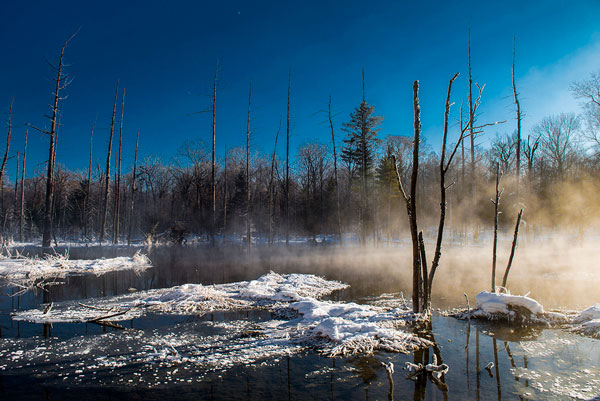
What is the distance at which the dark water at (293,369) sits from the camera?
4.00m

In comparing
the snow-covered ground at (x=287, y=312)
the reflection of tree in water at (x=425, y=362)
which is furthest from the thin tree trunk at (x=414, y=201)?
the reflection of tree in water at (x=425, y=362)

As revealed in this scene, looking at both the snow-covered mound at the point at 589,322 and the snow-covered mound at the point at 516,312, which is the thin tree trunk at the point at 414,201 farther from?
the snow-covered mound at the point at 589,322

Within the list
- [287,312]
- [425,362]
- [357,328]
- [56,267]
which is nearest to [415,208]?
[357,328]

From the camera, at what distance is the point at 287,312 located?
7773 mm

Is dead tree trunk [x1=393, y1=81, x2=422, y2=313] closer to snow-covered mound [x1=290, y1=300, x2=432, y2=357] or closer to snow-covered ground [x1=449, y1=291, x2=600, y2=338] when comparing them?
snow-covered mound [x1=290, y1=300, x2=432, y2=357]

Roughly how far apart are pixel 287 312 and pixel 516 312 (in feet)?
16.2

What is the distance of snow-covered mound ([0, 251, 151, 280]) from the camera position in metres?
12.7

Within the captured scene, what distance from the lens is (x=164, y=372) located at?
4578mm

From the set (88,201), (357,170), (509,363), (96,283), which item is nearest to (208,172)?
(88,201)

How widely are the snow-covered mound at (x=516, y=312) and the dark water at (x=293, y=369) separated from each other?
401 millimetres

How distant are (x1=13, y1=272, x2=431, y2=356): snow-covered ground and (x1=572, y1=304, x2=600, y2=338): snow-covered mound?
10.3 feet

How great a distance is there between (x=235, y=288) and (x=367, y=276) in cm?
568

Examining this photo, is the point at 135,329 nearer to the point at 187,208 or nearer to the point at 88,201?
the point at 187,208

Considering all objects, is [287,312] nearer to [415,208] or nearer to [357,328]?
[357,328]
